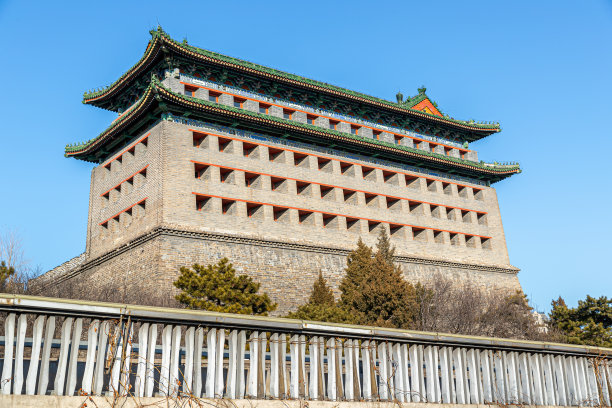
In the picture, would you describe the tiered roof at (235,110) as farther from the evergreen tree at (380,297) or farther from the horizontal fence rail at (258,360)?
the horizontal fence rail at (258,360)

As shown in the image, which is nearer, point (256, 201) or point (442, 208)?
point (256, 201)

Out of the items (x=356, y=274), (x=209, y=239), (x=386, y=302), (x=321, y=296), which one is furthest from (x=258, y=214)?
(x=386, y=302)

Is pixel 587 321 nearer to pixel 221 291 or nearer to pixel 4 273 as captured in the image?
pixel 221 291

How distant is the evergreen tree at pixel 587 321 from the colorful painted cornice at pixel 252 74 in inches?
620

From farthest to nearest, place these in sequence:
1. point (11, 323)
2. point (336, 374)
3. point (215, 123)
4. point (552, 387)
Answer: point (215, 123) < point (552, 387) < point (336, 374) < point (11, 323)

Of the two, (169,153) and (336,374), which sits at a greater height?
(169,153)

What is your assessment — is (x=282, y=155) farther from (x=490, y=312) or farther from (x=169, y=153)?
(x=490, y=312)

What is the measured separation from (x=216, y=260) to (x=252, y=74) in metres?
12.0

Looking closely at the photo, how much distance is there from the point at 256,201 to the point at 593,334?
762 inches

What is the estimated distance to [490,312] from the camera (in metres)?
33.2

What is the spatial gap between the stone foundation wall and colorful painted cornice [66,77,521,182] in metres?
6.64

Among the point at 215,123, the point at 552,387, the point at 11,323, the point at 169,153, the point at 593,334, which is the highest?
the point at 215,123

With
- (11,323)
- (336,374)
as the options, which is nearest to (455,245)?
(336,374)

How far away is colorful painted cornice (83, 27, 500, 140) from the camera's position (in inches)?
1267
